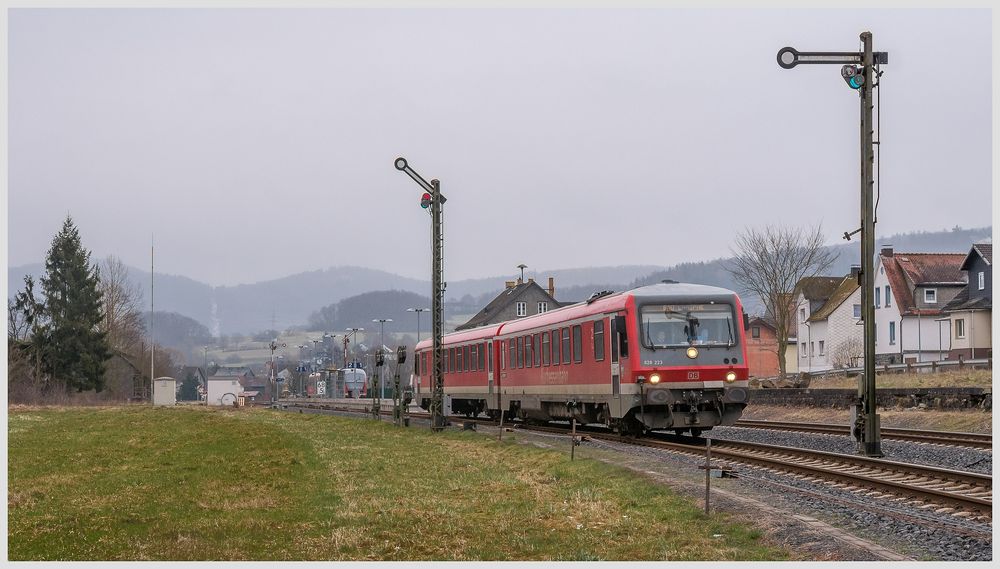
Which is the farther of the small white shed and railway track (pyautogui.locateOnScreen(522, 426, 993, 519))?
the small white shed

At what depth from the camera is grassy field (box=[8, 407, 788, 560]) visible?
11727mm

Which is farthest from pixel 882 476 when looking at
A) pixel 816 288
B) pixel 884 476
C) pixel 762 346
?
pixel 762 346

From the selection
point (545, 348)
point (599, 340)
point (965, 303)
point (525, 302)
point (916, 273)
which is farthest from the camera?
point (525, 302)

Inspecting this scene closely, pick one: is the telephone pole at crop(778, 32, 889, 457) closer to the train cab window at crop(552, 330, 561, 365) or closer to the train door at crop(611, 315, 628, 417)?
the train door at crop(611, 315, 628, 417)

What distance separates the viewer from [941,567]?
390 inches

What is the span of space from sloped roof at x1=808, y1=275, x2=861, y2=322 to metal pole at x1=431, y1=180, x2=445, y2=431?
51.0m

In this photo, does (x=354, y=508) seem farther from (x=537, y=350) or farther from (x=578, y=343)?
(x=537, y=350)

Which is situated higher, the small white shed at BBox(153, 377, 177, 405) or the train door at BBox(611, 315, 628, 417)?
the train door at BBox(611, 315, 628, 417)

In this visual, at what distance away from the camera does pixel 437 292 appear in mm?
31141

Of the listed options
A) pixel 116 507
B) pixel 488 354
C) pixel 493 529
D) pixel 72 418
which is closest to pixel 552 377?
pixel 488 354

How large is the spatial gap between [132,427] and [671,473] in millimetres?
26201

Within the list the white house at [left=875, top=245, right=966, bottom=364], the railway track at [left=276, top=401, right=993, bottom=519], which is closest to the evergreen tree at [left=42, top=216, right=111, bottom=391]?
the white house at [left=875, top=245, right=966, bottom=364]

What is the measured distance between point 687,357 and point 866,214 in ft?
18.7

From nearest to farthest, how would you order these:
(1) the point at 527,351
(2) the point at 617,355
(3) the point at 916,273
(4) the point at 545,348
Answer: (2) the point at 617,355, (4) the point at 545,348, (1) the point at 527,351, (3) the point at 916,273
